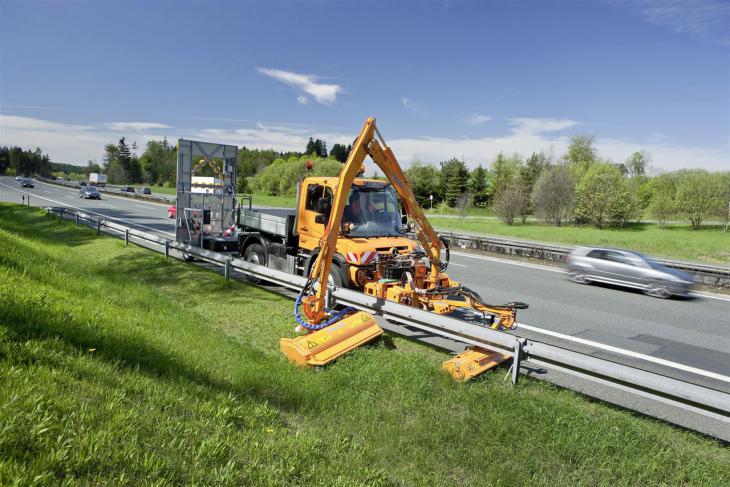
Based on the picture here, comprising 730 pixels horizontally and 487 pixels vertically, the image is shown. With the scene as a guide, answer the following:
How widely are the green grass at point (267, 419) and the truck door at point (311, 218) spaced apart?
371cm

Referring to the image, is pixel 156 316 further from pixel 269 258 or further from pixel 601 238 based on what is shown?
pixel 601 238

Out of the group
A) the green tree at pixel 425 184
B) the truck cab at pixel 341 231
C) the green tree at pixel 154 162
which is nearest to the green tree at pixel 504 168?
the green tree at pixel 425 184

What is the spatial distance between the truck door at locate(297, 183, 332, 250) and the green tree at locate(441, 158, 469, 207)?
6421 centimetres

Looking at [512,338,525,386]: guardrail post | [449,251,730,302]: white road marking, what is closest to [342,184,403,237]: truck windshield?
[512,338,525,386]: guardrail post

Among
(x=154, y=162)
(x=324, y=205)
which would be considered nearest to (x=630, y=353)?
(x=324, y=205)

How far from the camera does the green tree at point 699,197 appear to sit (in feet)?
161

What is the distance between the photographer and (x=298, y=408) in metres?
4.52

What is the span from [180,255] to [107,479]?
13177 millimetres

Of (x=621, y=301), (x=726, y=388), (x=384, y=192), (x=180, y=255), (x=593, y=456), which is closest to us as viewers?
(x=593, y=456)

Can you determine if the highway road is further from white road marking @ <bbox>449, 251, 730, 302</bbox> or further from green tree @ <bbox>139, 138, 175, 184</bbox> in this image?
green tree @ <bbox>139, 138, 175, 184</bbox>

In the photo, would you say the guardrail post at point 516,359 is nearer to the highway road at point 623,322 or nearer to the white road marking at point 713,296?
the highway road at point 623,322

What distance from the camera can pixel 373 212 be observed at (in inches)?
375

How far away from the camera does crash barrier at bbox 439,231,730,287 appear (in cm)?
1450

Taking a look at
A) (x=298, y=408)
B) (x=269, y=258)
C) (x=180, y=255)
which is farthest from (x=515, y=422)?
(x=180, y=255)
